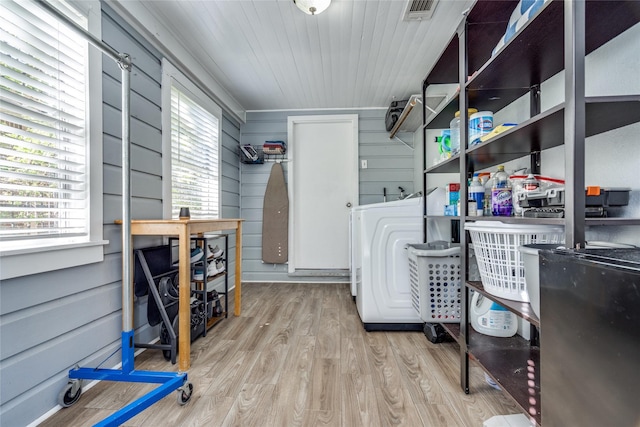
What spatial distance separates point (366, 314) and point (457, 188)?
1050mm

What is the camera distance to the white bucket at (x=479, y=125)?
1.27m

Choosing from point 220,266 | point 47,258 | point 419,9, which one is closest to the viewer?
point 47,258

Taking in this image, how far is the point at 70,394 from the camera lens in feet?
4.08

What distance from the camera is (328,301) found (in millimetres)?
2750

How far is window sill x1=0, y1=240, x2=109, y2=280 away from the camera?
104 centimetres

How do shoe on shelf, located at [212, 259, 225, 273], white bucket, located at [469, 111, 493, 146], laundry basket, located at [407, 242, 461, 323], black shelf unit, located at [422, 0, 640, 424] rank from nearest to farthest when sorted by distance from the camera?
1. black shelf unit, located at [422, 0, 640, 424]
2. white bucket, located at [469, 111, 493, 146]
3. laundry basket, located at [407, 242, 461, 323]
4. shoe on shelf, located at [212, 259, 225, 273]

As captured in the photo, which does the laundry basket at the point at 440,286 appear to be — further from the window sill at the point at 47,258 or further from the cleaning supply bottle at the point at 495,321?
the window sill at the point at 47,258

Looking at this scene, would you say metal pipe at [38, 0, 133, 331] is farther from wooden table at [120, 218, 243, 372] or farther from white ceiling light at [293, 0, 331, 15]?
white ceiling light at [293, 0, 331, 15]

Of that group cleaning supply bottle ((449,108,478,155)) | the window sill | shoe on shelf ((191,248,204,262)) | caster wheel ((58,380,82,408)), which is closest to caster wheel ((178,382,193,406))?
caster wheel ((58,380,82,408))

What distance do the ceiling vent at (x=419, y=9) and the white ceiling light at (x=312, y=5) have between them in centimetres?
52

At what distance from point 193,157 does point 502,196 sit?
2346mm

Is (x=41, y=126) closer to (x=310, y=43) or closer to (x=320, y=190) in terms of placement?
(x=310, y=43)

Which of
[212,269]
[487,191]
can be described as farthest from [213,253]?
[487,191]

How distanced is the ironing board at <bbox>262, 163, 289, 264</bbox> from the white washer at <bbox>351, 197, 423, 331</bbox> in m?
1.62
